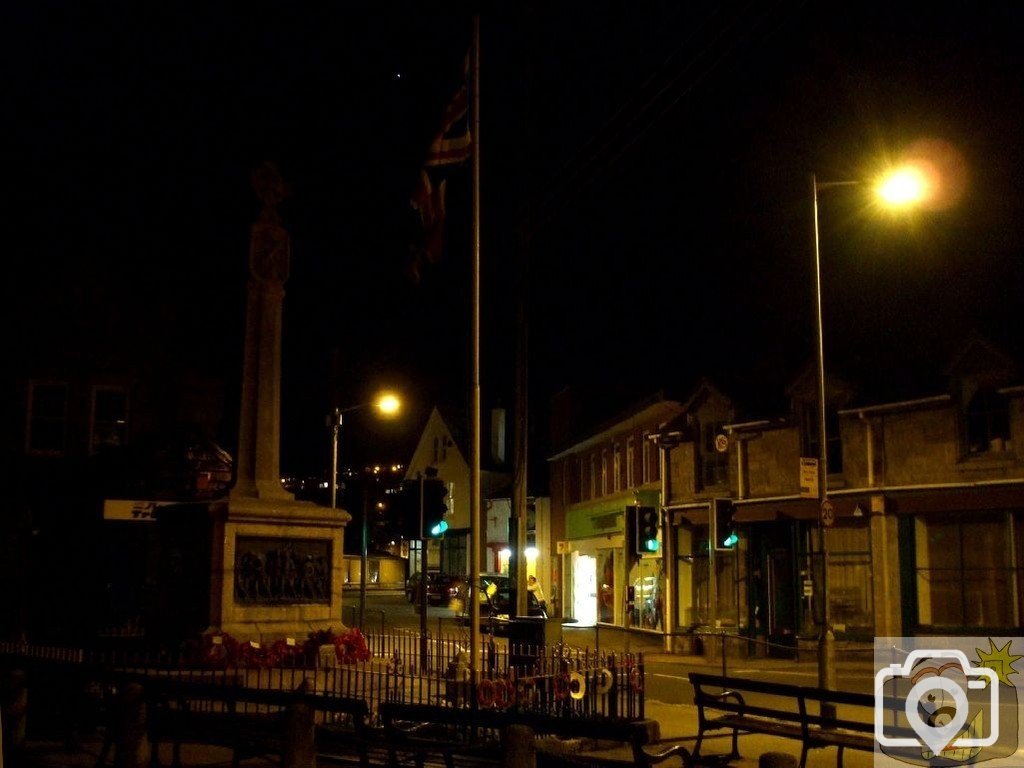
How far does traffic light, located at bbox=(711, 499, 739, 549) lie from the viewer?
24.3 meters

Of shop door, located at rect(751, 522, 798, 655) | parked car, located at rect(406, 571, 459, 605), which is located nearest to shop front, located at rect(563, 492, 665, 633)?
shop door, located at rect(751, 522, 798, 655)

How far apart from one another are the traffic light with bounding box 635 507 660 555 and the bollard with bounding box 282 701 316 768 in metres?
11.1

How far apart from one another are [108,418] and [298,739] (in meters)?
25.7

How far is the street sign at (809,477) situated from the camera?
1712 cm

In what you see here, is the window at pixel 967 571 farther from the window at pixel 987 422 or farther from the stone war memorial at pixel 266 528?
the stone war memorial at pixel 266 528

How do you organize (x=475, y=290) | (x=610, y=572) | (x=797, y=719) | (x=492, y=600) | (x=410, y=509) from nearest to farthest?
(x=797, y=719), (x=475, y=290), (x=410, y=509), (x=610, y=572), (x=492, y=600)

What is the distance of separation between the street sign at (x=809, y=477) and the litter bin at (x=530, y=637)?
15.6 ft

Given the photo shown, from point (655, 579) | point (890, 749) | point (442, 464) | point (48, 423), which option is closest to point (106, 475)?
point (48, 423)

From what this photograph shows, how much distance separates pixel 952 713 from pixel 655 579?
78.2 feet

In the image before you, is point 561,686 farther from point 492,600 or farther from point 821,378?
point 492,600

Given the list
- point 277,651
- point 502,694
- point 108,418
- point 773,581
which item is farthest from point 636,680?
point 108,418

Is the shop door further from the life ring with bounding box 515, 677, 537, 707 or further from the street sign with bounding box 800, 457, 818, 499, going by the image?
the life ring with bounding box 515, 677, 537, 707

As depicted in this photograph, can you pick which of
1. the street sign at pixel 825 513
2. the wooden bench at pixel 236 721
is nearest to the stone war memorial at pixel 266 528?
the wooden bench at pixel 236 721

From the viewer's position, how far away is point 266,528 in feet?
52.2
